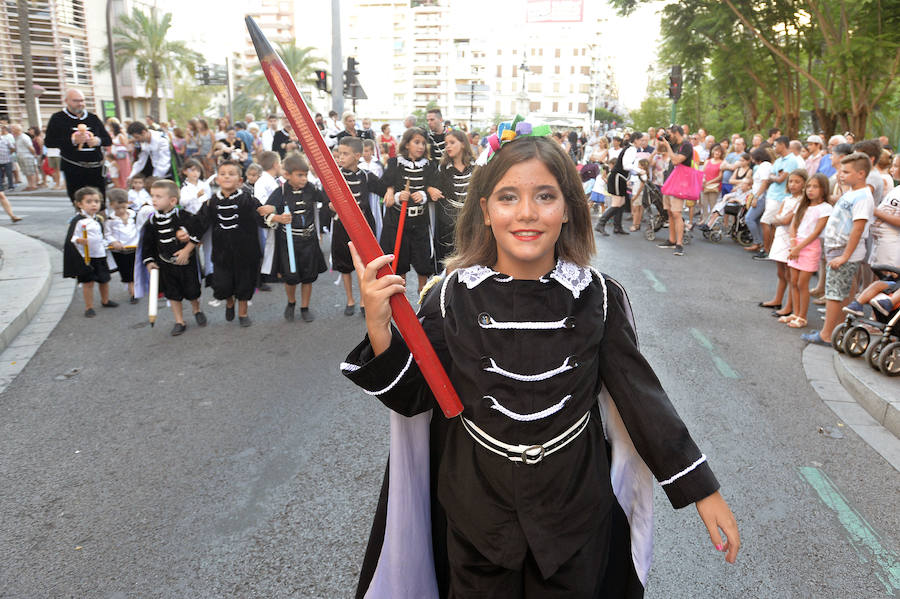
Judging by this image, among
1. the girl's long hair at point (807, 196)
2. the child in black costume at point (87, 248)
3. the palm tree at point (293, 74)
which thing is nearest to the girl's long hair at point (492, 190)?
the girl's long hair at point (807, 196)

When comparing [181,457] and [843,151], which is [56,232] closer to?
[181,457]

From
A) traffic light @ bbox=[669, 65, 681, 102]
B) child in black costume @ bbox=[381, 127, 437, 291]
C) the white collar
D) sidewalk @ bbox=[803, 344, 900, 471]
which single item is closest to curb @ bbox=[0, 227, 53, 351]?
the white collar

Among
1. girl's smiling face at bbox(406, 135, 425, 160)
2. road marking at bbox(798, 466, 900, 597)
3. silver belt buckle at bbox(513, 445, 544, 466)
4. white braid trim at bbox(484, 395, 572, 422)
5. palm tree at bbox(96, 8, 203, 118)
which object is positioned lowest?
road marking at bbox(798, 466, 900, 597)

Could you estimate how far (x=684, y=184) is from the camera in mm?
11352

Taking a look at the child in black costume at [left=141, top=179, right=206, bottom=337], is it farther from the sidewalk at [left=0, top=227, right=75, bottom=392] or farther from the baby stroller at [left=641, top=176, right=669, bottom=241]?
the baby stroller at [left=641, top=176, right=669, bottom=241]

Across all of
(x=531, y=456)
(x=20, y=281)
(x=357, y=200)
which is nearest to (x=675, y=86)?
(x=357, y=200)

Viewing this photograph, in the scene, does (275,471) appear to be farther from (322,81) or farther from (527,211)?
(322,81)

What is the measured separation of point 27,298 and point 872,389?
8355mm

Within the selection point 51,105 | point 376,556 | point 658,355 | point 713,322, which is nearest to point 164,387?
point 376,556

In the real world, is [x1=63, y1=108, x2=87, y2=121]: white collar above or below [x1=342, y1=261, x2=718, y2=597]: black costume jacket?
above

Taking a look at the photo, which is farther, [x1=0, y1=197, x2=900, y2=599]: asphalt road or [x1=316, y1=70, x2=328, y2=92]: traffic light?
[x1=316, y1=70, x2=328, y2=92]: traffic light

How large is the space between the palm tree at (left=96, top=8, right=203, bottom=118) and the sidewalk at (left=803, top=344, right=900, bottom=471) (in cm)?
4427

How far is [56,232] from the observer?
40.3 ft

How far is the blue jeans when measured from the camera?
37.4 feet
